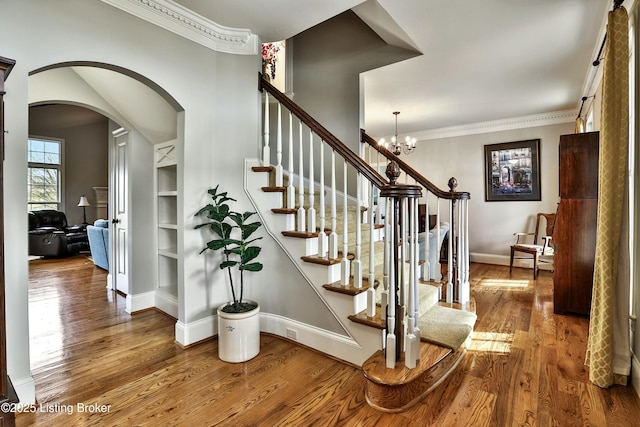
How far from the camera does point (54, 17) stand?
179 cm

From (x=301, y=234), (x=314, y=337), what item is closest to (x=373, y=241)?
(x=301, y=234)

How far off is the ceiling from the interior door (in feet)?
6.03

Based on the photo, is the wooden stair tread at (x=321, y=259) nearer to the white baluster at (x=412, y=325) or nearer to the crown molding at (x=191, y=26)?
the white baluster at (x=412, y=325)

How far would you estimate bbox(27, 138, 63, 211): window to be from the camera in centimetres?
756

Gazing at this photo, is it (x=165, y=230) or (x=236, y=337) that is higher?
(x=165, y=230)

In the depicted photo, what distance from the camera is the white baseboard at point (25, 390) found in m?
1.65

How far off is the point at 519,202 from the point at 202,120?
5200 mm

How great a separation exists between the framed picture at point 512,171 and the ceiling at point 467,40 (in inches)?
33.7

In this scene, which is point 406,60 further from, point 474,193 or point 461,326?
point 474,193

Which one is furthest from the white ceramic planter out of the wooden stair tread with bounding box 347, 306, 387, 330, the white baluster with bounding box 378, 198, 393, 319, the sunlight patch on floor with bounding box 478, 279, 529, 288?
the sunlight patch on floor with bounding box 478, 279, 529, 288

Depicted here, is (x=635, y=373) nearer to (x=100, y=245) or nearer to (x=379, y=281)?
(x=379, y=281)

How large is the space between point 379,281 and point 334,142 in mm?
1099

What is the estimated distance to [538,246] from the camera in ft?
14.9

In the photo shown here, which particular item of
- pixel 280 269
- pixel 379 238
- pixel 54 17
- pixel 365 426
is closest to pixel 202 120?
pixel 54 17
